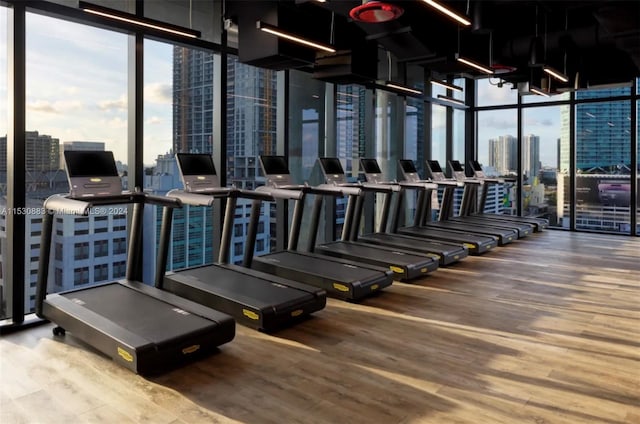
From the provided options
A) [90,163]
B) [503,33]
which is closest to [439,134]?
[503,33]

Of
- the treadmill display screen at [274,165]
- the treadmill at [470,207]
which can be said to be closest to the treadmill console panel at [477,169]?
the treadmill at [470,207]

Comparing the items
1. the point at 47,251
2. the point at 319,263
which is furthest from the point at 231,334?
the point at 319,263

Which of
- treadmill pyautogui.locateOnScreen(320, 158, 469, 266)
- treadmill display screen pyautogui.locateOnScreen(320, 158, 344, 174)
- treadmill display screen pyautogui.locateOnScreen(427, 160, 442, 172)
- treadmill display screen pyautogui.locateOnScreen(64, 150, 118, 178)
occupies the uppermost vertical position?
treadmill display screen pyautogui.locateOnScreen(427, 160, 442, 172)

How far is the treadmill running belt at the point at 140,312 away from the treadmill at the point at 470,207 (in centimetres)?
669

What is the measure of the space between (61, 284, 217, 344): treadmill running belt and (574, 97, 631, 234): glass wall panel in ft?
31.6

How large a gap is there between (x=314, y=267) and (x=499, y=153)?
25.6 ft

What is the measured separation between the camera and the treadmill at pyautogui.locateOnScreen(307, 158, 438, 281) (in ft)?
19.1

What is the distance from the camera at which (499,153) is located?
11.5 m

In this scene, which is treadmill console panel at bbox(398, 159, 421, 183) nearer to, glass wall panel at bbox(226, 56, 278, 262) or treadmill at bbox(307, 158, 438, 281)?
treadmill at bbox(307, 158, 438, 281)

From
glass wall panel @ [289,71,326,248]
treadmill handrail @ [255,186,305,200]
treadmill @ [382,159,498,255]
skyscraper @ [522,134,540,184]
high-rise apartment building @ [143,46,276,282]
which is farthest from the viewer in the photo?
skyscraper @ [522,134,540,184]

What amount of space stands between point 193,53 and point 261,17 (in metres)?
1.07

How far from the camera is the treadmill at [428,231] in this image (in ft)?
25.0

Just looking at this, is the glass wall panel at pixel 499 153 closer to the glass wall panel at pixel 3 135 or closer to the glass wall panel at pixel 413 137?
the glass wall panel at pixel 413 137

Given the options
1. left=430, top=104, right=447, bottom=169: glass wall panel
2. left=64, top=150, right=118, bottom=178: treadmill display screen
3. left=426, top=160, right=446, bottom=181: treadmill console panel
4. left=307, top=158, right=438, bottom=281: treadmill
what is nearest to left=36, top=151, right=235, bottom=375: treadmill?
left=64, top=150, right=118, bottom=178: treadmill display screen
